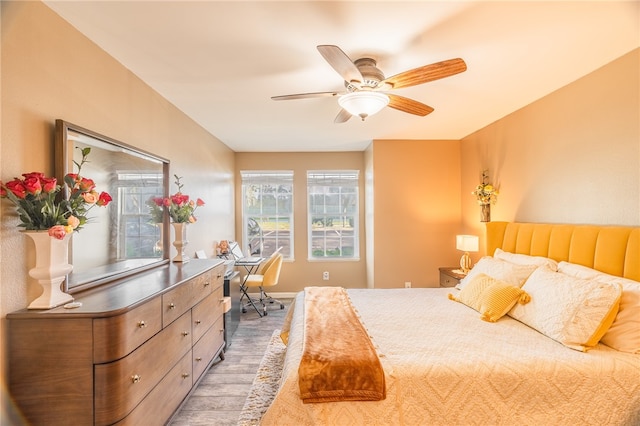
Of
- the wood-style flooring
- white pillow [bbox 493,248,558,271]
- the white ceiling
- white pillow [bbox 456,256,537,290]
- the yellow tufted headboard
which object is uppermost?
the white ceiling

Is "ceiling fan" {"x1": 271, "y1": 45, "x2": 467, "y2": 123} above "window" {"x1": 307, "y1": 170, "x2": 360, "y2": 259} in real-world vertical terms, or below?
above

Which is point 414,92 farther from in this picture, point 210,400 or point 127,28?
point 210,400

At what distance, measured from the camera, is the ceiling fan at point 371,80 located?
5.38 feet

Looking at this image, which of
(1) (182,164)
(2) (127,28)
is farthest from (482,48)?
(1) (182,164)

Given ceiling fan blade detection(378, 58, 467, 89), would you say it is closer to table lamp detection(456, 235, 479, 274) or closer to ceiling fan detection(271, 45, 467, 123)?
ceiling fan detection(271, 45, 467, 123)

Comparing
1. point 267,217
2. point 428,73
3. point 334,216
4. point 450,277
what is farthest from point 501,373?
point 267,217

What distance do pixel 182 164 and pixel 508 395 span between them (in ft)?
10.7

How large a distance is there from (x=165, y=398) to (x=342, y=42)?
2.54 m

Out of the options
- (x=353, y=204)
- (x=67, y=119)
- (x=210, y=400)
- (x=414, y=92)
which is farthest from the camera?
(x=353, y=204)

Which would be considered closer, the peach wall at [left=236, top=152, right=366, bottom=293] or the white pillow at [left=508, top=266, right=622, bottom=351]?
the white pillow at [left=508, top=266, right=622, bottom=351]

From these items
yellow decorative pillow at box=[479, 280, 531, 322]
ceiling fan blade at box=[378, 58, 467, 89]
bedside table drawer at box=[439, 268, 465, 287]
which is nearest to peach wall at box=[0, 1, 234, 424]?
ceiling fan blade at box=[378, 58, 467, 89]

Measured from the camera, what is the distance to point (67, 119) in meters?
1.63

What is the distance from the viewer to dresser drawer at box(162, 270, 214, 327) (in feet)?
6.00

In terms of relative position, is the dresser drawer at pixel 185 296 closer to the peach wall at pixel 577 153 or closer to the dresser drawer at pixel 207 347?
the dresser drawer at pixel 207 347
